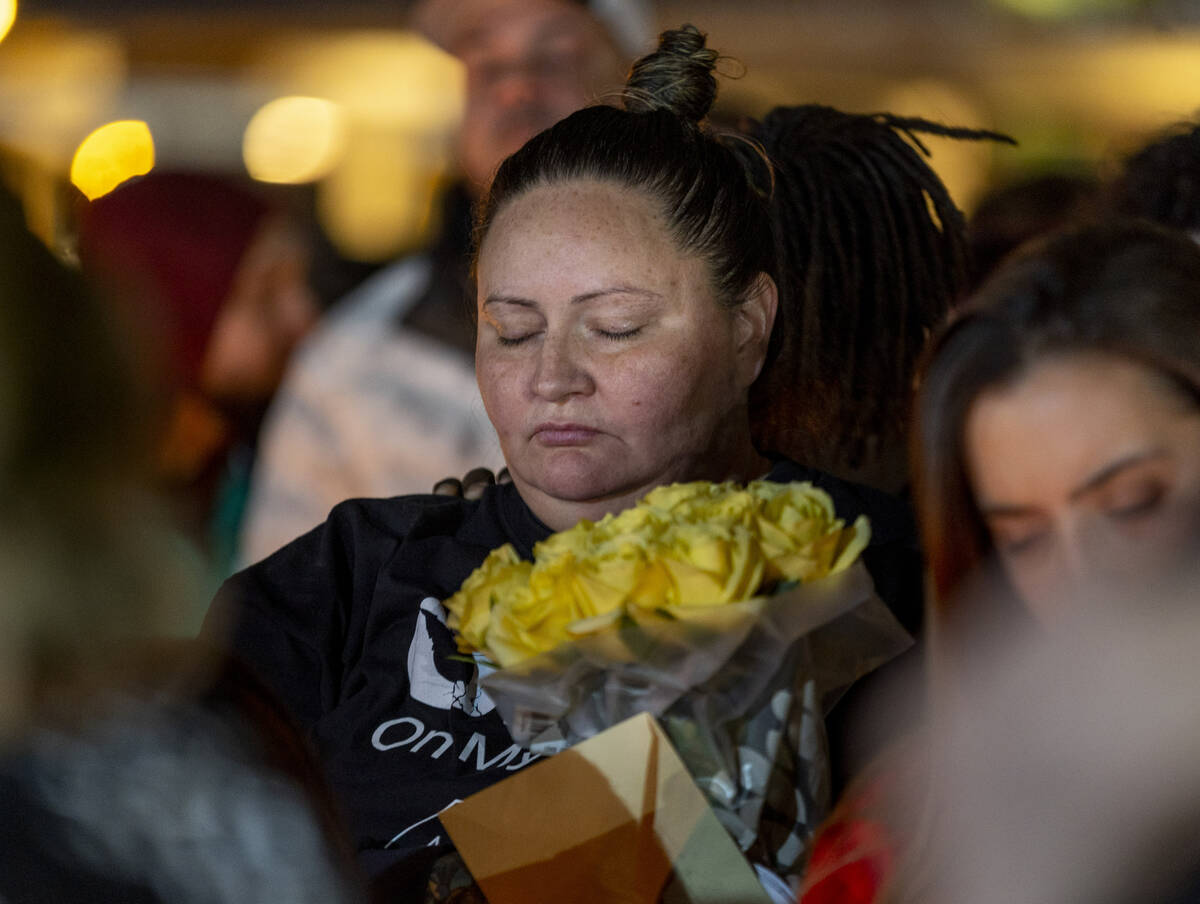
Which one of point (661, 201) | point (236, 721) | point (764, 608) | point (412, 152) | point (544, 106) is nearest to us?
Result: point (236, 721)

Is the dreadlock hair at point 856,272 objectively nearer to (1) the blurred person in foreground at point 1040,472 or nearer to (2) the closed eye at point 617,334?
(2) the closed eye at point 617,334

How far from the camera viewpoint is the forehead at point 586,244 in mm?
1328

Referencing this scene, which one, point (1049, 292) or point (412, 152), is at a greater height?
point (412, 152)

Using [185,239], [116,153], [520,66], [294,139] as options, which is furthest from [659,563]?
[294,139]

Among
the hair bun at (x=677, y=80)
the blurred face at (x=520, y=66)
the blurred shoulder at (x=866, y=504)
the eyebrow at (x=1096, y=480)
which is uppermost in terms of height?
the blurred face at (x=520, y=66)

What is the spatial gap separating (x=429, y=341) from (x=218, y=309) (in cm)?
77

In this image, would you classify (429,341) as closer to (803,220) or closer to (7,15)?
(803,220)

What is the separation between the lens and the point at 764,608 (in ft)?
3.05

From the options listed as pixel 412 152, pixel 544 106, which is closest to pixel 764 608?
pixel 544 106

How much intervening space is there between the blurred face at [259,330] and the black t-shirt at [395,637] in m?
1.44

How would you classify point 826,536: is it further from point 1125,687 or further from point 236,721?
point 236,721

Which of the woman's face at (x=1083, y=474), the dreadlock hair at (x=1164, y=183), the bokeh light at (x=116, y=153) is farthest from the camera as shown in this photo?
the bokeh light at (x=116, y=153)

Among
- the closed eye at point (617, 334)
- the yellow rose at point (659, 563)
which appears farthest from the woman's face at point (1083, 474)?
the closed eye at point (617, 334)

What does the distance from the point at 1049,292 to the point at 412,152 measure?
149 inches
